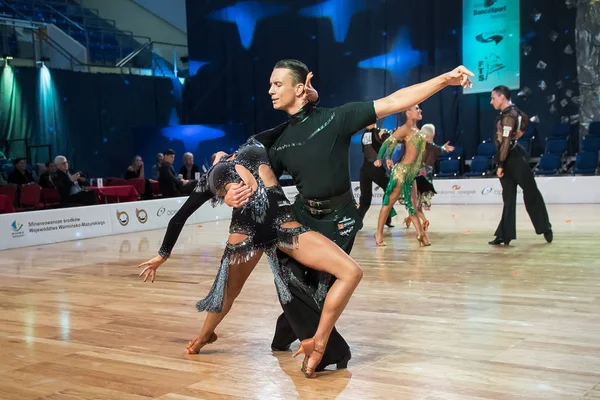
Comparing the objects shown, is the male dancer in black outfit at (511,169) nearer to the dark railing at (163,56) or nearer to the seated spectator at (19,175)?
the seated spectator at (19,175)

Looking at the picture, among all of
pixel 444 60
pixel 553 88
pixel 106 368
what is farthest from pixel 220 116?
pixel 106 368

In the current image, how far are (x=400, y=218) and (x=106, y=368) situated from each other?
7.86m

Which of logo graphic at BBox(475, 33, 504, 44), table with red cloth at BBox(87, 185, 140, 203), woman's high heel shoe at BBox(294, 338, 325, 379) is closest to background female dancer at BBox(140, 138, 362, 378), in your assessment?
woman's high heel shoe at BBox(294, 338, 325, 379)

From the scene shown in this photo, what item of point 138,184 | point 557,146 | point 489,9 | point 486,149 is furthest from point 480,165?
point 138,184

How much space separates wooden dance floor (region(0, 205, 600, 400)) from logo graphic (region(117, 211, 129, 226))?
301 cm

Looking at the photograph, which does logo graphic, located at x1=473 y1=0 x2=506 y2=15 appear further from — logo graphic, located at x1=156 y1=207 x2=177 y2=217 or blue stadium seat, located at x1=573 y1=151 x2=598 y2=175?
logo graphic, located at x1=156 y1=207 x2=177 y2=217

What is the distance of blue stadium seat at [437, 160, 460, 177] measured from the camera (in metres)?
14.5

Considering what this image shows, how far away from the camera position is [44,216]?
979 cm

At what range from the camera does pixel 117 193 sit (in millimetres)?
11914

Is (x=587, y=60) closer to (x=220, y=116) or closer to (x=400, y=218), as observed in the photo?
(x=400, y=218)

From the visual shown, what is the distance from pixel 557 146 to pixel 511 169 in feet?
22.4

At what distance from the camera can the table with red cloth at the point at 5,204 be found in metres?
10.1

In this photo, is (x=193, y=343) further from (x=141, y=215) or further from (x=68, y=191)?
(x=68, y=191)

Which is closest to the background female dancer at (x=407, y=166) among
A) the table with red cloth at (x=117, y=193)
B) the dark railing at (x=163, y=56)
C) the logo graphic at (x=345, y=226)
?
the logo graphic at (x=345, y=226)
